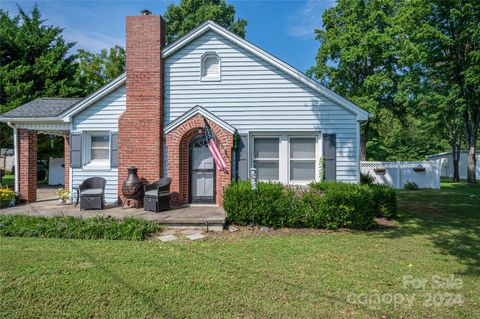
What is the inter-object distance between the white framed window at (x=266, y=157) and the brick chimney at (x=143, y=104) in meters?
3.13

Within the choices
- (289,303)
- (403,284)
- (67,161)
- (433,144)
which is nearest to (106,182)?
(67,161)

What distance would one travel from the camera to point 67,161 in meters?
11.0

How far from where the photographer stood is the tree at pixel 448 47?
57.9 ft

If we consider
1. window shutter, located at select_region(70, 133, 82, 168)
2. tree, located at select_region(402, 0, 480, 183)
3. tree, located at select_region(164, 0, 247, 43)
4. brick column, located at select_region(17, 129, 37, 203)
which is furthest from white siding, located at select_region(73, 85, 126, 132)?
tree, located at select_region(164, 0, 247, 43)

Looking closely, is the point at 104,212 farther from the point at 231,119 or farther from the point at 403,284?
the point at 403,284

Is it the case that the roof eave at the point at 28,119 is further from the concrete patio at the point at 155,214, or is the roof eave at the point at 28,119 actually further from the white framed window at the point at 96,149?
the concrete patio at the point at 155,214

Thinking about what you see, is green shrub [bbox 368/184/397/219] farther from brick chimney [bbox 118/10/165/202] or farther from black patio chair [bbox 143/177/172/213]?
brick chimney [bbox 118/10/165/202]

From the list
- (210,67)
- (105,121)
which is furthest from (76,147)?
(210,67)

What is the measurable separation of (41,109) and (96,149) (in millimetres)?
2669

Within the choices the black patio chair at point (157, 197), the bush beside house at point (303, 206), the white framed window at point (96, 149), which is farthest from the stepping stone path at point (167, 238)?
the white framed window at point (96, 149)

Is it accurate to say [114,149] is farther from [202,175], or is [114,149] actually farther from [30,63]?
[30,63]

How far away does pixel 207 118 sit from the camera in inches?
361

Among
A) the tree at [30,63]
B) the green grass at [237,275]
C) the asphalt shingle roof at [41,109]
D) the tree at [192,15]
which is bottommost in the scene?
the green grass at [237,275]

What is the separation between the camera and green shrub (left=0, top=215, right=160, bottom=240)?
21.3 ft
